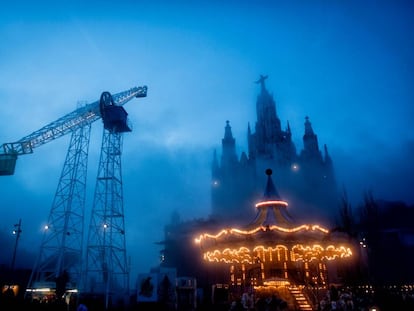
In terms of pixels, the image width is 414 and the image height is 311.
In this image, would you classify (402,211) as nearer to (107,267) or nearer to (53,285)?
(107,267)

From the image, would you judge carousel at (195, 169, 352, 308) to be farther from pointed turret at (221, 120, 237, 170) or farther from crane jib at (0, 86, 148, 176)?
pointed turret at (221, 120, 237, 170)

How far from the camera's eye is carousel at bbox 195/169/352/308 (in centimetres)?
2112

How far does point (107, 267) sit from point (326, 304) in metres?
24.3

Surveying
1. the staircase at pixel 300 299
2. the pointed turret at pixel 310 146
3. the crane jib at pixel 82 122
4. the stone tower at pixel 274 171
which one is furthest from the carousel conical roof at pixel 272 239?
the pointed turret at pixel 310 146

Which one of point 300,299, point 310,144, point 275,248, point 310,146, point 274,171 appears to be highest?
point 310,144

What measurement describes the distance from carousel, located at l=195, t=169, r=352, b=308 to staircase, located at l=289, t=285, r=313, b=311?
1.25ft

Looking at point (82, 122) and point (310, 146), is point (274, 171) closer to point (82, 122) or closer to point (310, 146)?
point (310, 146)

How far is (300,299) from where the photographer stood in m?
21.1

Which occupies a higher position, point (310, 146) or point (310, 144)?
point (310, 144)

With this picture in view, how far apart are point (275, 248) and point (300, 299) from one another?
3.35 metres

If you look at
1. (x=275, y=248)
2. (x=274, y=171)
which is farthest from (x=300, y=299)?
(x=274, y=171)

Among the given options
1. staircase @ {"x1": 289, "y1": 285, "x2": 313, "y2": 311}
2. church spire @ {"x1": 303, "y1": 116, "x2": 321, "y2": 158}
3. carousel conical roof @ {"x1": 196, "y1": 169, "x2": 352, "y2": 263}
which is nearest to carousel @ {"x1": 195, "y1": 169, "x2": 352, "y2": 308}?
carousel conical roof @ {"x1": 196, "y1": 169, "x2": 352, "y2": 263}

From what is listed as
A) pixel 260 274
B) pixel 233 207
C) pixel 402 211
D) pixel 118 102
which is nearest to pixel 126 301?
pixel 260 274

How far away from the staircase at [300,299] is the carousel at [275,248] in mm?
380
